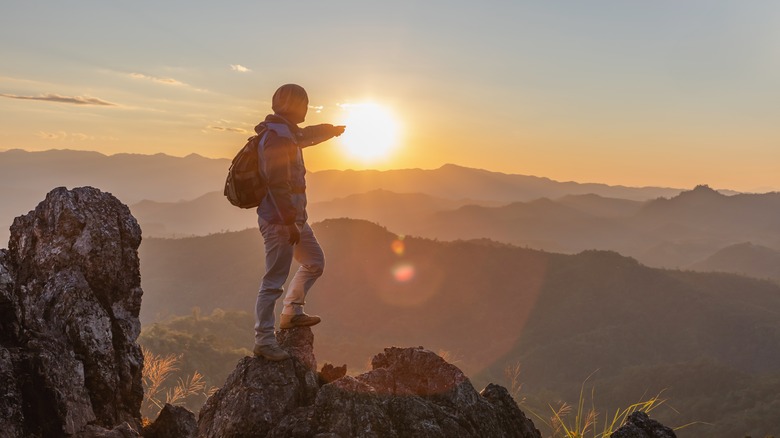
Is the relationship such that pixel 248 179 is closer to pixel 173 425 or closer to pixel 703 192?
pixel 173 425

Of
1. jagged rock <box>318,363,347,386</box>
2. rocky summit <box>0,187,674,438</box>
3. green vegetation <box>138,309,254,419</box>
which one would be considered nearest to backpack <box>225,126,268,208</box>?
rocky summit <box>0,187,674,438</box>

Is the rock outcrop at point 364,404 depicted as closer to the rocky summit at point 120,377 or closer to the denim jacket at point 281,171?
the rocky summit at point 120,377

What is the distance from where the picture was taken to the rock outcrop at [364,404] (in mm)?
5562

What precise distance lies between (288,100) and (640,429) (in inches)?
209

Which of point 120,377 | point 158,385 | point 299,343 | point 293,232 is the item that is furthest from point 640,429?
point 158,385

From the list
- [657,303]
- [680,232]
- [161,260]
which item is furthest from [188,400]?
[680,232]

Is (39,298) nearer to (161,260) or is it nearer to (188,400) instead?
(188,400)

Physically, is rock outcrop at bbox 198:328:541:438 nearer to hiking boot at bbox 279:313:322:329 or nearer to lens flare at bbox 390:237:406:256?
hiking boot at bbox 279:313:322:329

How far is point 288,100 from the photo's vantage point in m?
6.50

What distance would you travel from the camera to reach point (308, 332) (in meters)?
7.43

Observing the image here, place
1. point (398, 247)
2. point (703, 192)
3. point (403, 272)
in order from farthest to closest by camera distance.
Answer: point (703, 192), point (398, 247), point (403, 272)

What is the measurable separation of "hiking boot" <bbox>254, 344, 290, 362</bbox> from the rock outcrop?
0.10 m

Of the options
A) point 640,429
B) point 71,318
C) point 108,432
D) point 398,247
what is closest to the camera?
point 108,432

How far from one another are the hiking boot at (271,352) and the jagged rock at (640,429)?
369 centimetres
